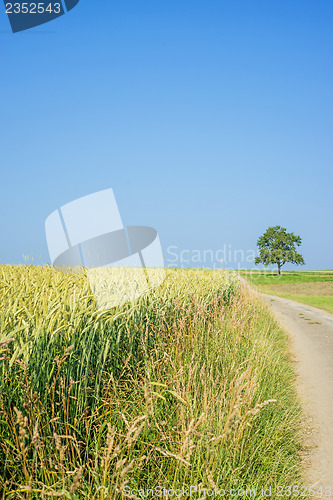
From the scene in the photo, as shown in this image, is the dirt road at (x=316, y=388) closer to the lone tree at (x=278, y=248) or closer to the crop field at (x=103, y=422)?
the crop field at (x=103, y=422)

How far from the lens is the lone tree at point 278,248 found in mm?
61156

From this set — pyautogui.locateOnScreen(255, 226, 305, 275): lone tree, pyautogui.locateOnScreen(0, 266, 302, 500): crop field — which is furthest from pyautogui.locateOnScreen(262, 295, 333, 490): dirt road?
pyautogui.locateOnScreen(255, 226, 305, 275): lone tree

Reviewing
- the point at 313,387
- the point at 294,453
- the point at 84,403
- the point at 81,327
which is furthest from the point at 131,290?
the point at 313,387

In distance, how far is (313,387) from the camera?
231 inches

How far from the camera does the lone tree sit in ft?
201

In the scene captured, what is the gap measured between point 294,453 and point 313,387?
7.72 ft

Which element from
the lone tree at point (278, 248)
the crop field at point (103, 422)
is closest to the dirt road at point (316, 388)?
the crop field at point (103, 422)

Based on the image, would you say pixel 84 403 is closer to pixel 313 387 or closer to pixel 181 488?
pixel 181 488

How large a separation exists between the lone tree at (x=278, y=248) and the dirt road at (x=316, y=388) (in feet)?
166

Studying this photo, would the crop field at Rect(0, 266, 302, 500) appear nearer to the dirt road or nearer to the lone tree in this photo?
the dirt road

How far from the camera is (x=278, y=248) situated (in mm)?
63531

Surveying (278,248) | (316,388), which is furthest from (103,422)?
(278,248)

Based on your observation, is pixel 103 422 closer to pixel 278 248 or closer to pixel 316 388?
pixel 316 388

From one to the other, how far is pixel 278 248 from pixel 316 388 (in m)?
60.2
